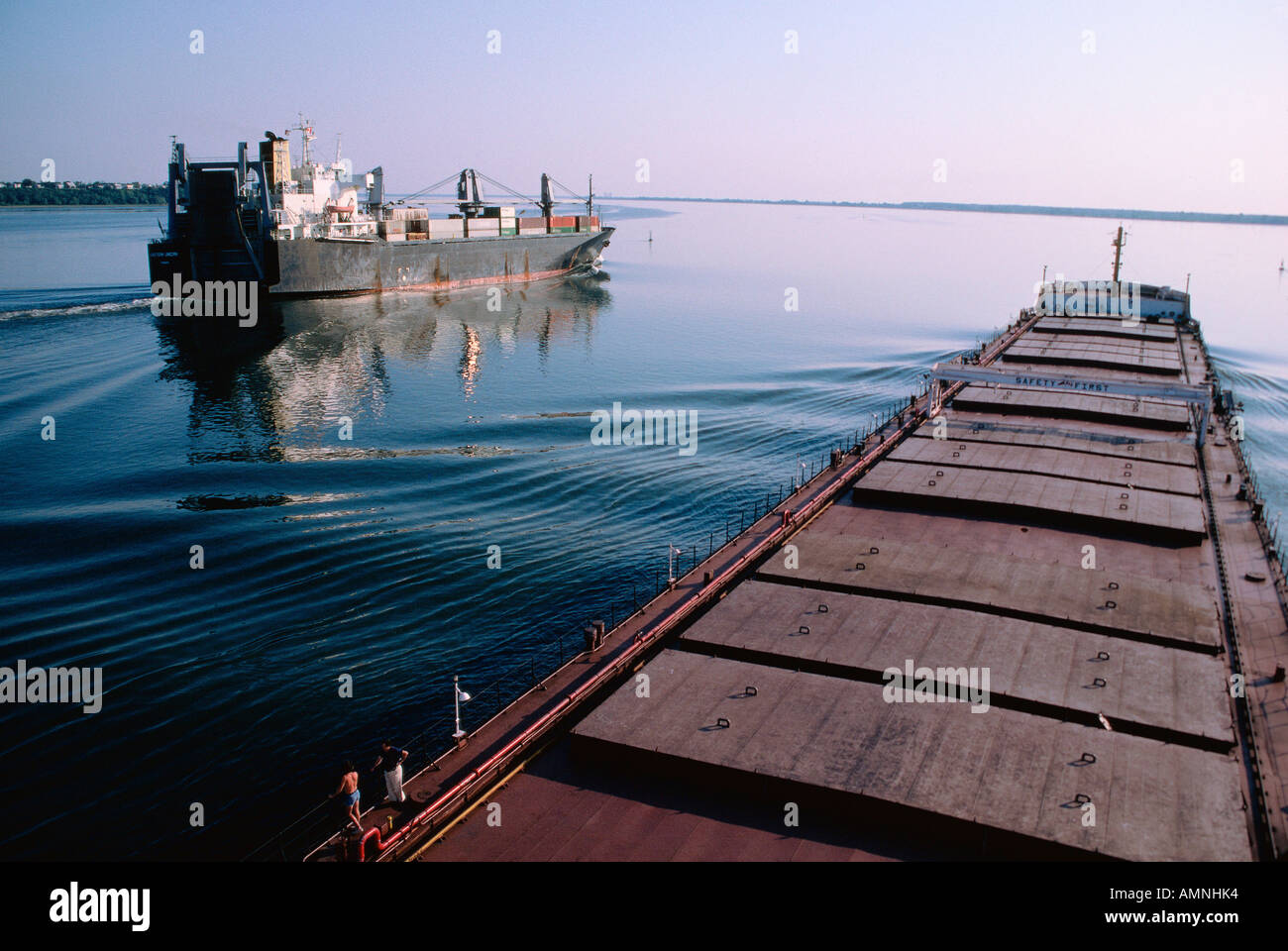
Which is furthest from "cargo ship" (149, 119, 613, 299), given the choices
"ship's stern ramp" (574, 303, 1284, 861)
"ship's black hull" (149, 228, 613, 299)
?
"ship's stern ramp" (574, 303, 1284, 861)

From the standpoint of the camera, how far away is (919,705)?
17.6 m

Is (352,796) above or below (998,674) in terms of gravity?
below

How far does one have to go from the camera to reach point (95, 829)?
19781 mm

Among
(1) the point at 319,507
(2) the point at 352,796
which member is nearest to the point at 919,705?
(2) the point at 352,796

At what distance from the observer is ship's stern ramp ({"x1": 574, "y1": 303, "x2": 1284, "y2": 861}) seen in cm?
1467

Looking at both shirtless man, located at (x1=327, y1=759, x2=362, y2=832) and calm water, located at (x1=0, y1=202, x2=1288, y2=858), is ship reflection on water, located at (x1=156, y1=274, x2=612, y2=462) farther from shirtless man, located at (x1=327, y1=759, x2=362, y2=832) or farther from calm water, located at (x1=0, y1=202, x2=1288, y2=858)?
shirtless man, located at (x1=327, y1=759, x2=362, y2=832)

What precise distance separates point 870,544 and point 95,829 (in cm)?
2128

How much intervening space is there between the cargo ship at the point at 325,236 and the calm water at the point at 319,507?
6092 mm

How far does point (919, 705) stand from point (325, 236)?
98239 millimetres

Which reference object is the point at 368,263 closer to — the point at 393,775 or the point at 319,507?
the point at 319,507

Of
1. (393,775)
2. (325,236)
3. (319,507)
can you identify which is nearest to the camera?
(393,775)

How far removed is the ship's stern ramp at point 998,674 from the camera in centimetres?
1467
